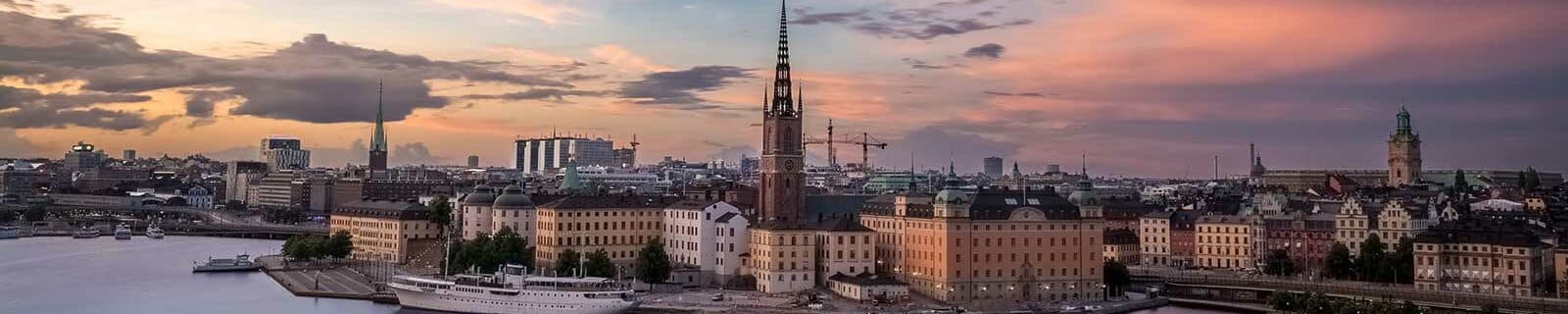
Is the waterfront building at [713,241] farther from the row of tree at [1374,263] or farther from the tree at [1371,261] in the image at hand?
the tree at [1371,261]

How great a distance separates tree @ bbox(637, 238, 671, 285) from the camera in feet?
223

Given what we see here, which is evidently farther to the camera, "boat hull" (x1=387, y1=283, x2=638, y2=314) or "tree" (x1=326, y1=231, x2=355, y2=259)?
"tree" (x1=326, y1=231, x2=355, y2=259)

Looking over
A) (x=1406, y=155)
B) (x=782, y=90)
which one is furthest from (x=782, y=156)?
(x=1406, y=155)

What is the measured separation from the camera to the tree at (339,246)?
8819 cm

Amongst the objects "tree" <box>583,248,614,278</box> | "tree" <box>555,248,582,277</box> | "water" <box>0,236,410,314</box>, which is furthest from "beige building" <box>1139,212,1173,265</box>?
"water" <box>0,236,410,314</box>

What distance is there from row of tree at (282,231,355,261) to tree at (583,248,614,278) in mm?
25737

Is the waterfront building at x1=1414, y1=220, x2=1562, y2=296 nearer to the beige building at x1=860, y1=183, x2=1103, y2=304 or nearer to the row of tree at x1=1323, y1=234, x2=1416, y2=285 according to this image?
the row of tree at x1=1323, y1=234, x2=1416, y2=285

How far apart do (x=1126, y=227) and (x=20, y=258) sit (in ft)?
236

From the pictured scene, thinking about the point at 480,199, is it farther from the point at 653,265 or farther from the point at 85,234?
the point at 85,234

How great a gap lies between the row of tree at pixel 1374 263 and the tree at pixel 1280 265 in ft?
7.13

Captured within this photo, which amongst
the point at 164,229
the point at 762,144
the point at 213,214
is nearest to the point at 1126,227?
the point at 762,144

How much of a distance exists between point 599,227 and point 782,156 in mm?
10148

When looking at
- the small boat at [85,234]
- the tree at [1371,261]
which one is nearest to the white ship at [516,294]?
the tree at [1371,261]

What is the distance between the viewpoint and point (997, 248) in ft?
214
